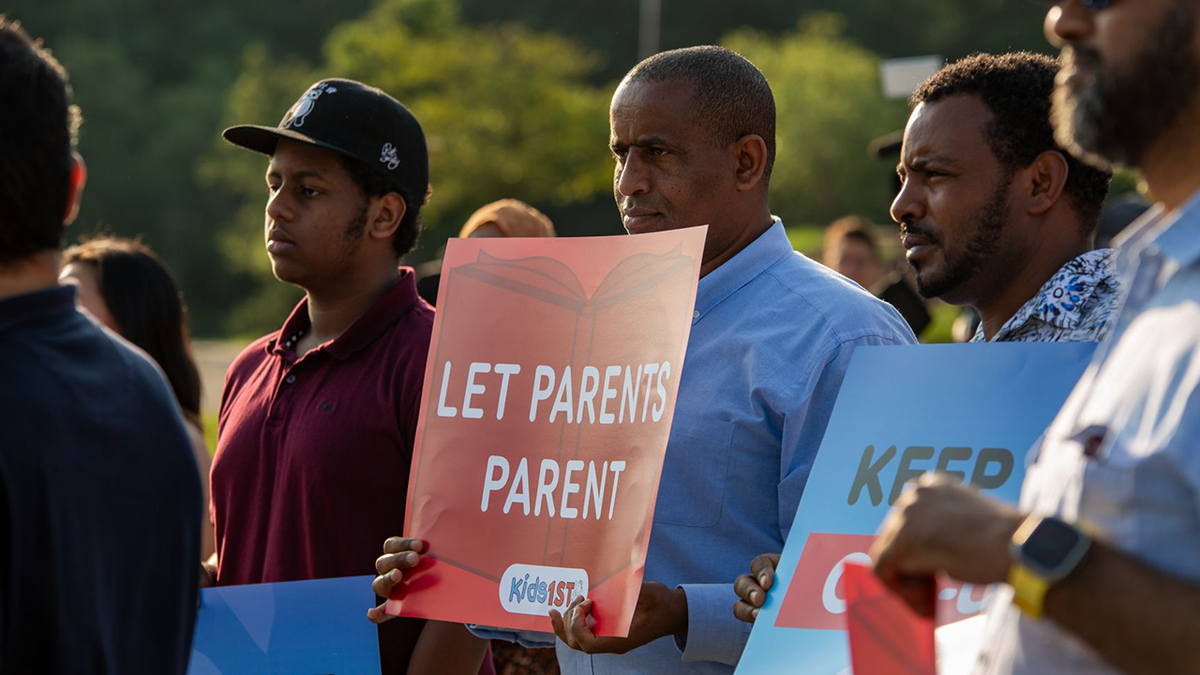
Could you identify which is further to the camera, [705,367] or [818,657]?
[705,367]

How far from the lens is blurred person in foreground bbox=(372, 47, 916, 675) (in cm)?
246

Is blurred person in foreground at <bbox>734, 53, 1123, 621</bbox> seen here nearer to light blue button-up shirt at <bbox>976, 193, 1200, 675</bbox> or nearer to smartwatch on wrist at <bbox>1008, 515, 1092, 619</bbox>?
light blue button-up shirt at <bbox>976, 193, 1200, 675</bbox>

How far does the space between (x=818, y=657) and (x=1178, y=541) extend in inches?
31.4

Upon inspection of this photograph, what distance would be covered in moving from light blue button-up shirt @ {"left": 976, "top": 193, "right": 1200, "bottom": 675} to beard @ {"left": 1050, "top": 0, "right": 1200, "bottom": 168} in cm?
10

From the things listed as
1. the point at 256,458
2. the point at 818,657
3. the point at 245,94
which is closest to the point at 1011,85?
the point at 818,657

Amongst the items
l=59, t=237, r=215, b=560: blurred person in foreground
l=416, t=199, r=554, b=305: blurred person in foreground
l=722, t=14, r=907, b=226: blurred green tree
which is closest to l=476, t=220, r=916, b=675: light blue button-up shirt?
l=59, t=237, r=215, b=560: blurred person in foreground

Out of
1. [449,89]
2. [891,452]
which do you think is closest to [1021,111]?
[891,452]

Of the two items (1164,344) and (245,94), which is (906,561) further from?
(245,94)

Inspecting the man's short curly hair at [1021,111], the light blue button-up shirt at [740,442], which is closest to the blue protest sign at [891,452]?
the light blue button-up shirt at [740,442]

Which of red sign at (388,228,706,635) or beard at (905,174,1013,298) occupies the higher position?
beard at (905,174,1013,298)

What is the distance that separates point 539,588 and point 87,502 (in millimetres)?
902

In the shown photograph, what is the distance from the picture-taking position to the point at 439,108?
30062 mm

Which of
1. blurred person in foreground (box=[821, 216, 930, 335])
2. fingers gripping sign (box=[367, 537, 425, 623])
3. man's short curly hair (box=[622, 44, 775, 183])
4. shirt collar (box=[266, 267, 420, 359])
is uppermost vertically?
man's short curly hair (box=[622, 44, 775, 183])

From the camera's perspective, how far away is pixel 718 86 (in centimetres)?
282
